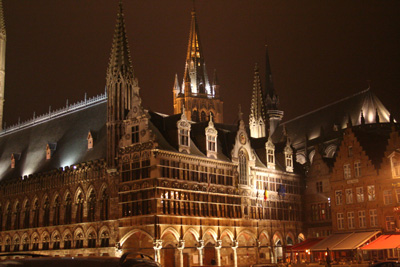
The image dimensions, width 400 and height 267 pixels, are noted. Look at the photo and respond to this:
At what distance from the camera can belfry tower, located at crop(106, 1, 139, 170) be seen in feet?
148

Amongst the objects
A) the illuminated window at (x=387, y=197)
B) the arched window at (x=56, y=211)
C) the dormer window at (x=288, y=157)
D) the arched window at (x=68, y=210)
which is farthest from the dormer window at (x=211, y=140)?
the arched window at (x=56, y=211)

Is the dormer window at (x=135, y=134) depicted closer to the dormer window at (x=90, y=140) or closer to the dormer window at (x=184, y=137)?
the dormer window at (x=184, y=137)

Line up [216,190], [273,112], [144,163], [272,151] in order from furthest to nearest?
[273,112] < [272,151] < [216,190] < [144,163]

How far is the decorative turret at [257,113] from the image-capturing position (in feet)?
229

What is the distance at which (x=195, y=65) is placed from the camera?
83875 millimetres

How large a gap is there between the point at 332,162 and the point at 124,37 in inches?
970

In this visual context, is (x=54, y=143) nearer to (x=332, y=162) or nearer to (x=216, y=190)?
(x=216, y=190)

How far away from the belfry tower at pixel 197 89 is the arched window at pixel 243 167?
105 feet

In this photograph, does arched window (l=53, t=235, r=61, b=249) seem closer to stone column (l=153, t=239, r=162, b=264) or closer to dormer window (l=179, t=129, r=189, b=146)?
stone column (l=153, t=239, r=162, b=264)

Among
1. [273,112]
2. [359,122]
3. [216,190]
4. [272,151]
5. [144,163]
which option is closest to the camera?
[144,163]

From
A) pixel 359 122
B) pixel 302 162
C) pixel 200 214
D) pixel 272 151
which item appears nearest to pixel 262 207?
pixel 272 151

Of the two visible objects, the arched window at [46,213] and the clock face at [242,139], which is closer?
the clock face at [242,139]

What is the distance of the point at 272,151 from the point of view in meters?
53.6

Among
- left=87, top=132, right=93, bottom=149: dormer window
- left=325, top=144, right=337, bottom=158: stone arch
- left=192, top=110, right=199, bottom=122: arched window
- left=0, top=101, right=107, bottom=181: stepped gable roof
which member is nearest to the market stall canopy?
left=325, top=144, right=337, bottom=158: stone arch
